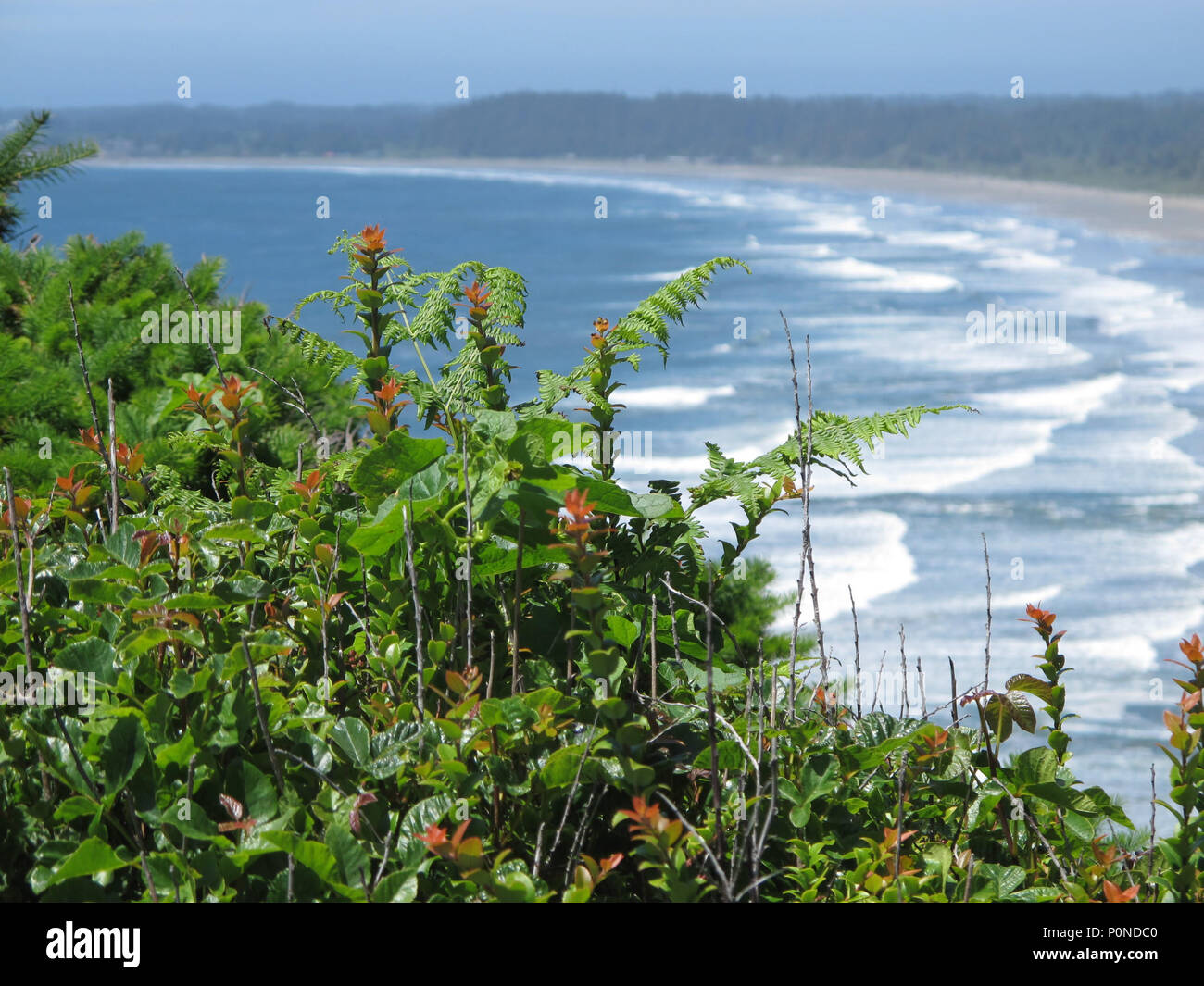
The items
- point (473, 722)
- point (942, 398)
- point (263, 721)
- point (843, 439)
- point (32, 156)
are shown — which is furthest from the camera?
point (942, 398)

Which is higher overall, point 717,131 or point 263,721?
point 717,131

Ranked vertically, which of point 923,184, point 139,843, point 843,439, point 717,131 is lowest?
point 139,843

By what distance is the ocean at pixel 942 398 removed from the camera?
50.7ft

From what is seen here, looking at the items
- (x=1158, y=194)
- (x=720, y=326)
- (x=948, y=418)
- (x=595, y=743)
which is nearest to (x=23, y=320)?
(x=595, y=743)

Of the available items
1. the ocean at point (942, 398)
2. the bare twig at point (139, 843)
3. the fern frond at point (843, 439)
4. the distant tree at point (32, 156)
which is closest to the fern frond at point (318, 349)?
the fern frond at point (843, 439)

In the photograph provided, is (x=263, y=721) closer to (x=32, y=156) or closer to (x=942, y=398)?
(x=32, y=156)

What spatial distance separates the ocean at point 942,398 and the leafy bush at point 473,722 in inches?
29.1

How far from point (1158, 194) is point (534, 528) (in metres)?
105

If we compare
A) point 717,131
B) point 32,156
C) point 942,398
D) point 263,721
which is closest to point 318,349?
point 263,721

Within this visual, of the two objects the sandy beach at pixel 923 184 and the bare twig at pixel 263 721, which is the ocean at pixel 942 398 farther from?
the sandy beach at pixel 923 184

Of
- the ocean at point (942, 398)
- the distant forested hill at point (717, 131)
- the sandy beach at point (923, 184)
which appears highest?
the distant forested hill at point (717, 131)

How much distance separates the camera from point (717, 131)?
164750 millimetres

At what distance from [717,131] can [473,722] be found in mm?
172328
